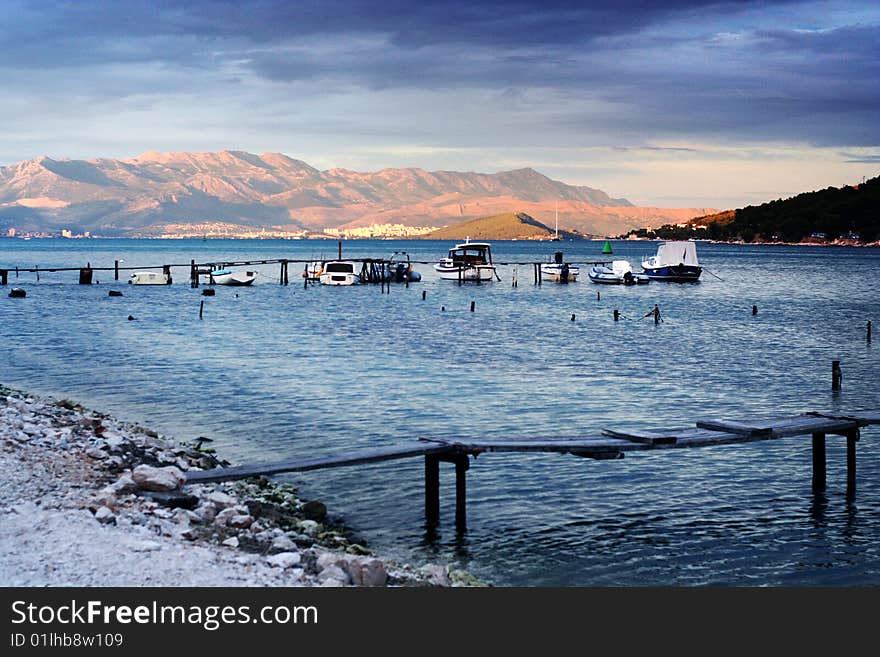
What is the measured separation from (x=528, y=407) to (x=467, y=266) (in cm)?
10157

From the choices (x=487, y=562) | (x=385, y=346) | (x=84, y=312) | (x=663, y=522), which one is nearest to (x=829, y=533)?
(x=663, y=522)

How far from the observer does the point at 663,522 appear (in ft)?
63.5

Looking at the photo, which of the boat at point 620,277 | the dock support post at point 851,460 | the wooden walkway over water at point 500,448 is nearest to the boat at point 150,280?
the boat at point 620,277

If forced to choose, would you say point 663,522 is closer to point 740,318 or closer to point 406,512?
point 406,512

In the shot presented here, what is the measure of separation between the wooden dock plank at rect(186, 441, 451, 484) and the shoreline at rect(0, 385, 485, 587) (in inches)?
15.8

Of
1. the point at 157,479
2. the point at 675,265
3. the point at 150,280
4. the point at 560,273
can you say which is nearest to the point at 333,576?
the point at 157,479

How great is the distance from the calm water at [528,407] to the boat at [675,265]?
54094 mm

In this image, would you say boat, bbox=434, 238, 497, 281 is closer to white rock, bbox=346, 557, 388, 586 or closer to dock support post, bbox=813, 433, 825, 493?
dock support post, bbox=813, 433, 825, 493

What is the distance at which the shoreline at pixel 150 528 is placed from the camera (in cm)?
1276

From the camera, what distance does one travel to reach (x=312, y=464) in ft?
59.1

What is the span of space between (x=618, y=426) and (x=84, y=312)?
55.2m

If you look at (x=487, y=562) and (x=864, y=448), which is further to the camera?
(x=864, y=448)

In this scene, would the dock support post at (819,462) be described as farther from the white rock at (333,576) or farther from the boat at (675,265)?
the boat at (675,265)

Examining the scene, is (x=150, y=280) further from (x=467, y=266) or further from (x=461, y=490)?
(x=461, y=490)
